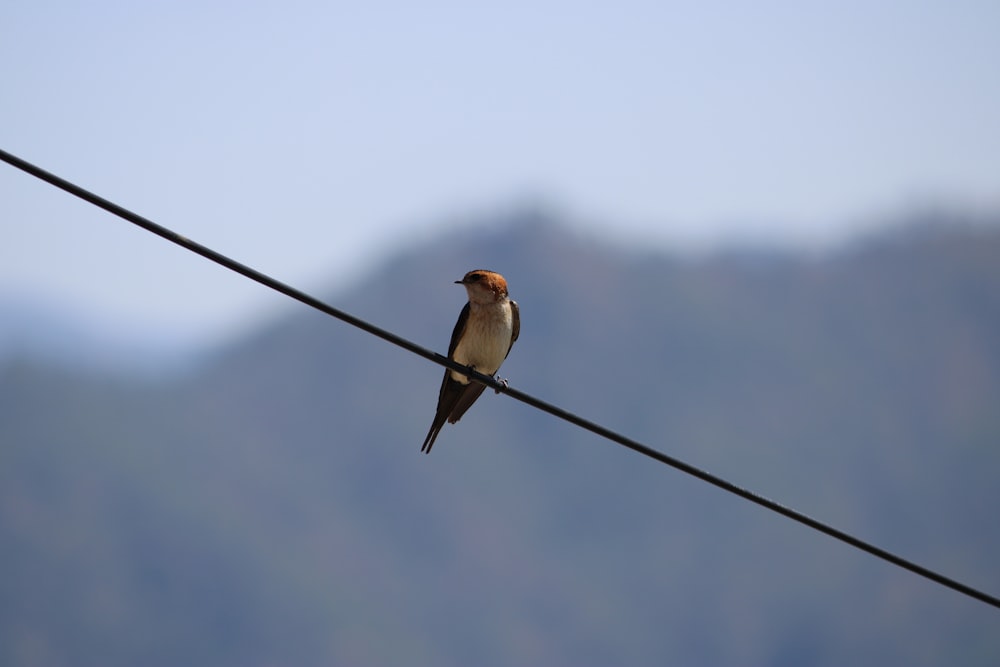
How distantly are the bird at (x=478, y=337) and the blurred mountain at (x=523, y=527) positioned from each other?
145 m

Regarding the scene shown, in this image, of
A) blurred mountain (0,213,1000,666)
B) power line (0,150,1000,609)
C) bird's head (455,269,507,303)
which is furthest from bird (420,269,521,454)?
blurred mountain (0,213,1000,666)

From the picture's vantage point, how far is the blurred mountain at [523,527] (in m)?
162

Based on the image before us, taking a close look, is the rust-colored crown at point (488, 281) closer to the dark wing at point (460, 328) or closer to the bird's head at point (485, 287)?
the bird's head at point (485, 287)

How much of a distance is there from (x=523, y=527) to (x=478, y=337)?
562 feet

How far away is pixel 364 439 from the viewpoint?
19638cm

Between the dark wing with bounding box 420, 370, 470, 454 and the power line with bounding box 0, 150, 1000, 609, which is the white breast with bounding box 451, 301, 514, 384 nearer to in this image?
the dark wing with bounding box 420, 370, 470, 454

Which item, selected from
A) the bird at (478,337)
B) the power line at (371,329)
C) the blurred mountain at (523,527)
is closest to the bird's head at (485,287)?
the bird at (478,337)

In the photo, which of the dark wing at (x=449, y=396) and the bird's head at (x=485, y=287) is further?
the bird's head at (x=485, y=287)

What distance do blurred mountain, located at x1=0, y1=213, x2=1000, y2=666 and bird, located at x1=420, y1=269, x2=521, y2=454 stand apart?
475ft

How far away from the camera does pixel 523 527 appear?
Answer: 180m

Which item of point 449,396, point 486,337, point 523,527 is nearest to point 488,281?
point 486,337

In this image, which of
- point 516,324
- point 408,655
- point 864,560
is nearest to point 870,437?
point 864,560

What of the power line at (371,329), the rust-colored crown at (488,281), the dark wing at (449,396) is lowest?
the dark wing at (449,396)

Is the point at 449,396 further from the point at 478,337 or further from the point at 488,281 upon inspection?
the point at 488,281
